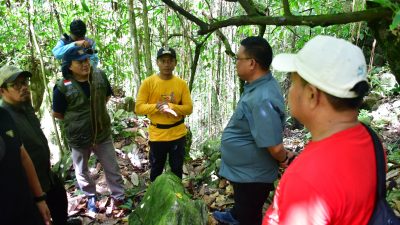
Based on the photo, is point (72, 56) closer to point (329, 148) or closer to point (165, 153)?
point (165, 153)

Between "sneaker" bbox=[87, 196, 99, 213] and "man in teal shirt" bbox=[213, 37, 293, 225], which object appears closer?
"man in teal shirt" bbox=[213, 37, 293, 225]

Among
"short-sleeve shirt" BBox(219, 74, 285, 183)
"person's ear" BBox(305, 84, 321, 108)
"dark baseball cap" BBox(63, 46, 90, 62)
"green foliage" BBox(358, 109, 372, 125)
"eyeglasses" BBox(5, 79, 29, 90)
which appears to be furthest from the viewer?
"green foliage" BBox(358, 109, 372, 125)

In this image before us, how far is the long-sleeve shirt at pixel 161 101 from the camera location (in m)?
4.04

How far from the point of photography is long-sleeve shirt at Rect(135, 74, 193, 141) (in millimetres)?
4035

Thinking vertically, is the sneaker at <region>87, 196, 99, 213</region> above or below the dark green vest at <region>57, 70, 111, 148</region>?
below

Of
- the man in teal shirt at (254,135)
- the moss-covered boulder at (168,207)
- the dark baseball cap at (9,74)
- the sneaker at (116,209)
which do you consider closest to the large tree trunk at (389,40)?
the man in teal shirt at (254,135)

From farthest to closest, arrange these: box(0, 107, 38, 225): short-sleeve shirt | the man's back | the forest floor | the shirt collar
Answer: the forest floor < the shirt collar < box(0, 107, 38, 225): short-sleeve shirt < the man's back

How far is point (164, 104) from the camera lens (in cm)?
392

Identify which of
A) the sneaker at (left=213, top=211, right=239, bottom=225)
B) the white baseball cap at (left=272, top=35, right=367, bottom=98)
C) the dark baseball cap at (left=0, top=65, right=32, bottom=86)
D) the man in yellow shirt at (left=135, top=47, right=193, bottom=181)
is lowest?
the sneaker at (left=213, top=211, right=239, bottom=225)

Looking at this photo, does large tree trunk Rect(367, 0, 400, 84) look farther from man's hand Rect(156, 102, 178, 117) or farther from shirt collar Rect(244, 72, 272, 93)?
man's hand Rect(156, 102, 178, 117)

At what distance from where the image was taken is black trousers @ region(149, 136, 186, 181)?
13.5ft

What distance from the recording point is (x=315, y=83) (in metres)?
1.20

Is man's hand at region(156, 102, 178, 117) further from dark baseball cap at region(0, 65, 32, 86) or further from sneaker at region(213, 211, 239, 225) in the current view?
dark baseball cap at region(0, 65, 32, 86)

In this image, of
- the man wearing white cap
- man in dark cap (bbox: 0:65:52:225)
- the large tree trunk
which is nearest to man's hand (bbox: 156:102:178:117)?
man in dark cap (bbox: 0:65:52:225)
